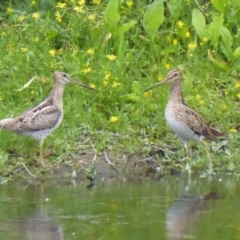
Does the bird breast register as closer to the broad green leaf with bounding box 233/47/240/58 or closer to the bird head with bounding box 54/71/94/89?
the bird head with bounding box 54/71/94/89

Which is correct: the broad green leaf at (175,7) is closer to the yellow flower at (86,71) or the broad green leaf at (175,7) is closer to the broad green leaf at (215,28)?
the broad green leaf at (215,28)

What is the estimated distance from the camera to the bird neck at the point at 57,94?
35.9 ft

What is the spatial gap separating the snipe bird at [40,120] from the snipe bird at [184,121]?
3.58ft

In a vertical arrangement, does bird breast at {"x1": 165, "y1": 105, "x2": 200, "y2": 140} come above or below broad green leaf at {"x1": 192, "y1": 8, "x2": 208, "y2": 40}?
below

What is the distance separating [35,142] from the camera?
10.8 meters

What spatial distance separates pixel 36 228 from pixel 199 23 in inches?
177

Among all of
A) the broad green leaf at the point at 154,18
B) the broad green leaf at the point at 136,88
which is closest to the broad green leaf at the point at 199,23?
the broad green leaf at the point at 154,18

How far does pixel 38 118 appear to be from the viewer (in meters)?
10.6

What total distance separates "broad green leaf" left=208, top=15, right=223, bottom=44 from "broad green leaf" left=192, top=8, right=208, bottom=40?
0.08m

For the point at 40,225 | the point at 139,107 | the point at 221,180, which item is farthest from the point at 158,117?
the point at 40,225

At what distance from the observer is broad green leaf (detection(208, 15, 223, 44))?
12048 mm

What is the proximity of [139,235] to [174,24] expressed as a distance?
4925 millimetres

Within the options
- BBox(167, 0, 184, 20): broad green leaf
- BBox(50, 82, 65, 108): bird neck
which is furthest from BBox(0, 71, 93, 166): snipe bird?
BBox(167, 0, 184, 20): broad green leaf

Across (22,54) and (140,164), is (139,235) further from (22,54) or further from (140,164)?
(22,54)
